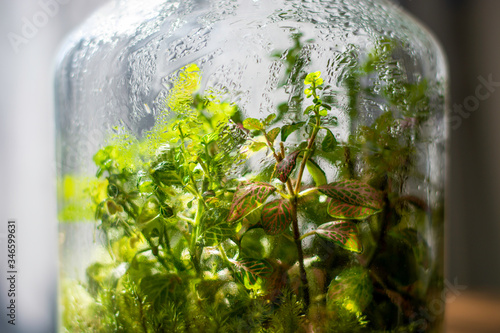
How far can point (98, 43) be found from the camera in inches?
21.7

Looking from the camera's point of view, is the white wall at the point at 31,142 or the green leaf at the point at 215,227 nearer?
the green leaf at the point at 215,227

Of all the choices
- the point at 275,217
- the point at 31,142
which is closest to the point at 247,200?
the point at 275,217

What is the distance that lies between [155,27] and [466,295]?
100 cm

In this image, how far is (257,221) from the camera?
0.40 metres

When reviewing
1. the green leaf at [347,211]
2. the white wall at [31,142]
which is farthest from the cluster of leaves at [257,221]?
the white wall at [31,142]

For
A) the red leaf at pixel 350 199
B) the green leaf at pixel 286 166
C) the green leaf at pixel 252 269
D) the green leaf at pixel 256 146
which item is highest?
the green leaf at pixel 256 146

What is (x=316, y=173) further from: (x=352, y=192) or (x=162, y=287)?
(x=162, y=287)

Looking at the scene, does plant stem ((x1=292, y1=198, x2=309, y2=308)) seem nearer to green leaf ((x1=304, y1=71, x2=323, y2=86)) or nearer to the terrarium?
the terrarium

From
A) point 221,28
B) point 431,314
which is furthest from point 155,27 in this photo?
point 431,314

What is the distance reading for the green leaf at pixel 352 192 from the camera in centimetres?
39

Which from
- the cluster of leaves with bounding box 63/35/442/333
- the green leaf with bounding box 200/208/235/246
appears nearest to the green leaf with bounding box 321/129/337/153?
the cluster of leaves with bounding box 63/35/442/333

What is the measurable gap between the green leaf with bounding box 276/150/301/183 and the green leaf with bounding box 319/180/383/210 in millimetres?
43

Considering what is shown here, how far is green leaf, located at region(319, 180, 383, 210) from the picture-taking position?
1.27 ft

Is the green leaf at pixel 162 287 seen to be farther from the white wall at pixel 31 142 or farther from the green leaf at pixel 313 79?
the white wall at pixel 31 142
